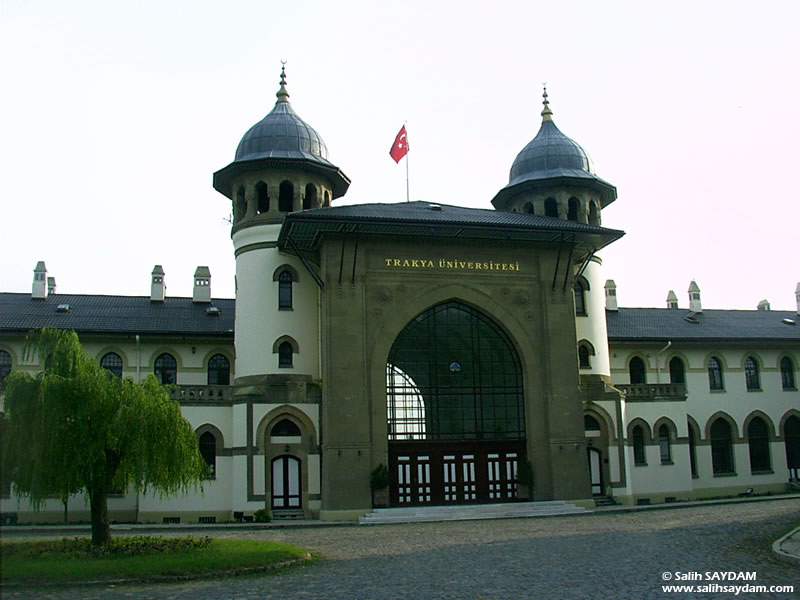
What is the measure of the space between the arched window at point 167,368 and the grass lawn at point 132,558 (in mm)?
19425

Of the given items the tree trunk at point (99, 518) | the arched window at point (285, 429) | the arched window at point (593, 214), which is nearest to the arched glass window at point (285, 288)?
the arched window at point (285, 429)

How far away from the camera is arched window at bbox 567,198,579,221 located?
41250mm

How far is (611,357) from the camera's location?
44.5 meters

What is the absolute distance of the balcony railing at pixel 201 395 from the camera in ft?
112

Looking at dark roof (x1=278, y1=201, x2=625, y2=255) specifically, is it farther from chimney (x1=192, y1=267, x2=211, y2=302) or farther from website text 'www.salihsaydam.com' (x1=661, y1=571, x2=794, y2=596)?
website text 'www.salihsaydam.com' (x1=661, y1=571, x2=794, y2=596)

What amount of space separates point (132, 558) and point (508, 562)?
780 centimetres

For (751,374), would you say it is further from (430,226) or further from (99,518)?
(99,518)

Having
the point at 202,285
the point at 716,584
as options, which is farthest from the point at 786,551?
the point at 202,285

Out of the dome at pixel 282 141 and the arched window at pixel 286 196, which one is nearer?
the arched window at pixel 286 196

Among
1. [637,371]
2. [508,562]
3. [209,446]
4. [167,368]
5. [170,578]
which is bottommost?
[508,562]

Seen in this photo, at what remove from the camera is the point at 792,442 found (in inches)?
1810

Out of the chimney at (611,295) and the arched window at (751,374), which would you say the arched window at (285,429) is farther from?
the arched window at (751,374)

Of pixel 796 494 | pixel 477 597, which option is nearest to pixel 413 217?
pixel 477 597

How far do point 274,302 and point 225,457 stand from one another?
21.6 feet
